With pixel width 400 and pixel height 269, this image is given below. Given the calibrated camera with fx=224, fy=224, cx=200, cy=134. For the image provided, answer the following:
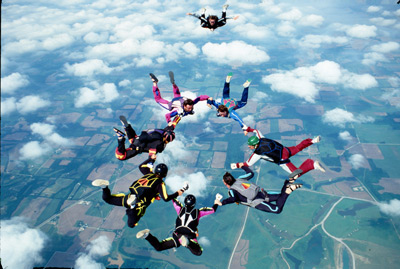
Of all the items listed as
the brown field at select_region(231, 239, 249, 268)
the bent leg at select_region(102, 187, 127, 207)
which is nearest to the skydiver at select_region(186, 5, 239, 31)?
the bent leg at select_region(102, 187, 127, 207)

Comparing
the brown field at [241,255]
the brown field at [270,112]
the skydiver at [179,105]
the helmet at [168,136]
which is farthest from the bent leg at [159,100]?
the brown field at [270,112]

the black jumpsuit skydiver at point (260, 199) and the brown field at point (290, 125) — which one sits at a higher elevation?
the black jumpsuit skydiver at point (260, 199)

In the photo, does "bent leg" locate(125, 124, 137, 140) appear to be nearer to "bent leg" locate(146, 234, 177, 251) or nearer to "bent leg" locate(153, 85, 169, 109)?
"bent leg" locate(153, 85, 169, 109)

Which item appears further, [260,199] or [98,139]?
[98,139]

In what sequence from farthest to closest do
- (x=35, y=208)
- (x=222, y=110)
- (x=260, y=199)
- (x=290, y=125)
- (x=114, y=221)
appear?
1. (x=290, y=125)
2. (x=35, y=208)
3. (x=114, y=221)
4. (x=222, y=110)
5. (x=260, y=199)

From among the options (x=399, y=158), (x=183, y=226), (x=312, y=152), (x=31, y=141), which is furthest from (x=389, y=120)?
(x=31, y=141)

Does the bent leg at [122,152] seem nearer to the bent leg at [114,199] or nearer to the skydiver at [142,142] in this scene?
the skydiver at [142,142]

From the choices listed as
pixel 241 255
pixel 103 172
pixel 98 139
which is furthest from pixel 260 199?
pixel 98 139

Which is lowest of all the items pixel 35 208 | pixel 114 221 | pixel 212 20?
pixel 35 208

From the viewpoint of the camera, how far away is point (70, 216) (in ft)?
268

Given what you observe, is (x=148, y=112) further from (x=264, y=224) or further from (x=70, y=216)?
(x=264, y=224)

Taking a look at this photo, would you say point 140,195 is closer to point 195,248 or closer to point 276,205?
point 195,248

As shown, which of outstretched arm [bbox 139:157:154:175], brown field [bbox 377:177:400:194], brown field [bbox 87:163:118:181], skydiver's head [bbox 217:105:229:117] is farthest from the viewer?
brown field [bbox 87:163:118:181]

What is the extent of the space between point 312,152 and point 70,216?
330 feet
